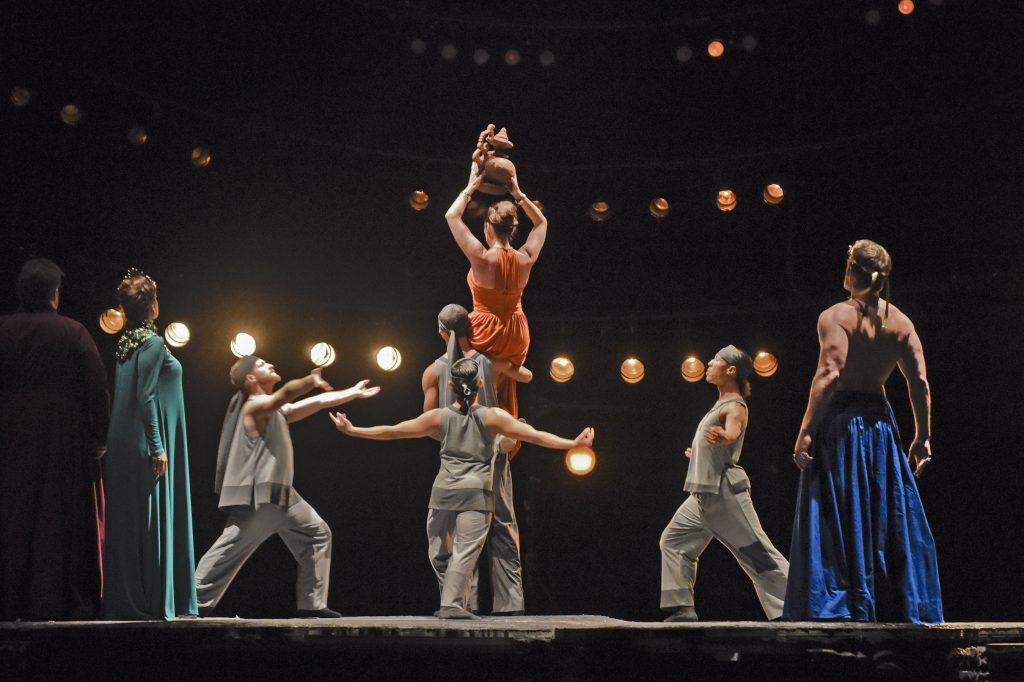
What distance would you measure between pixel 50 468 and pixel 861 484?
12.8 feet

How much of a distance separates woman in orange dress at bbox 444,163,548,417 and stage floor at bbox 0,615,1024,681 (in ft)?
6.79

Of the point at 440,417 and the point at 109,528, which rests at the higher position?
the point at 440,417

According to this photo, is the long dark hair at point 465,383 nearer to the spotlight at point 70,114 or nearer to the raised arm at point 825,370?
the raised arm at point 825,370

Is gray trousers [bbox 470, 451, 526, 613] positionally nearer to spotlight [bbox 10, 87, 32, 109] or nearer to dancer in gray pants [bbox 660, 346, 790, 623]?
dancer in gray pants [bbox 660, 346, 790, 623]

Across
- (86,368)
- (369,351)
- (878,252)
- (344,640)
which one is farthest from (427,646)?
(369,351)

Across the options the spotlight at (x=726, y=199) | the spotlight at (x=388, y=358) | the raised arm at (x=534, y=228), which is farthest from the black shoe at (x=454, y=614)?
the spotlight at (x=726, y=199)

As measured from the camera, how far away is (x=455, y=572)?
20.1 feet

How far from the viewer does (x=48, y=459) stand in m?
5.62

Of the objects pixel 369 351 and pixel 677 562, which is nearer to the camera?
pixel 677 562

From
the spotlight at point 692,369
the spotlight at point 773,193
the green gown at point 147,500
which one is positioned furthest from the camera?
the spotlight at point 692,369

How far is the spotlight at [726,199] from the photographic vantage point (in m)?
9.14

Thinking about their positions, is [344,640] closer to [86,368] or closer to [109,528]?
[109,528]

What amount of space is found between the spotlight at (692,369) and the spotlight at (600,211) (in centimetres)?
129

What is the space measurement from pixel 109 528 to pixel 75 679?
721mm
